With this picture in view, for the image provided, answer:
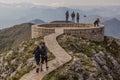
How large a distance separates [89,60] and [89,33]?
1100 cm

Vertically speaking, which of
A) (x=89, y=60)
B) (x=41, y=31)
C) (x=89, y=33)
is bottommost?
(x=89, y=60)

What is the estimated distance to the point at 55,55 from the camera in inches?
1560

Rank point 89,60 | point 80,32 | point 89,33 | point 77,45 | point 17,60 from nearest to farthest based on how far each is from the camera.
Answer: point 89,60, point 17,60, point 77,45, point 80,32, point 89,33

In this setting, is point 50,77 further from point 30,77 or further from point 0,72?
point 0,72

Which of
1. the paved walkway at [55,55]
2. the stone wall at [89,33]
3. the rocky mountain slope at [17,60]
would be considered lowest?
the rocky mountain slope at [17,60]

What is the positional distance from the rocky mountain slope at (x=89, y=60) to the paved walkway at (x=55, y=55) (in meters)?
0.79

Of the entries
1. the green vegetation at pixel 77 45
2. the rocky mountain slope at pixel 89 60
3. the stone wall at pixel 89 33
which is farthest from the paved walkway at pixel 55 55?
the stone wall at pixel 89 33

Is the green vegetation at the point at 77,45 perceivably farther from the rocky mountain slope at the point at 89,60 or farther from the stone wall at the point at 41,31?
the stone wall at the point at 41,31

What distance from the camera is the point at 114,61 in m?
47.9

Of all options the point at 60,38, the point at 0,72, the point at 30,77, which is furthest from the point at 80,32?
the point at 30,77

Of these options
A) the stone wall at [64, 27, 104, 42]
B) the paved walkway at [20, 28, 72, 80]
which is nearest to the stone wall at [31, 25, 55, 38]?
the paved walkway at [20, 28, 72, 80]

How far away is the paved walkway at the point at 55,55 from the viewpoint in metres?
31.8

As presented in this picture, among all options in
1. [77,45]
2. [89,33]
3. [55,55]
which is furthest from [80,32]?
[55,55]

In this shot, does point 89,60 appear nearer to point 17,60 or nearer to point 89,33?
point 17,60
